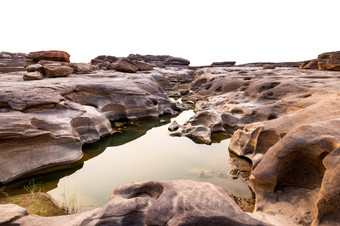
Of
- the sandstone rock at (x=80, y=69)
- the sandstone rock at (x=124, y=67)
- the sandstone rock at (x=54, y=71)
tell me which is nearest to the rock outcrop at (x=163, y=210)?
the sandstone rock at (x=54, y=71)

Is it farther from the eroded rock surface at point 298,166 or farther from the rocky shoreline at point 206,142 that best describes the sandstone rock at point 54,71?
the eroded rock surface at point 298,166

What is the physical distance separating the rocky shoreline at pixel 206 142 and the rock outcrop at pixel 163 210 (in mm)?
13

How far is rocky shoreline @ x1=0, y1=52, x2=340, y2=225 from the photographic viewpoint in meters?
2.78

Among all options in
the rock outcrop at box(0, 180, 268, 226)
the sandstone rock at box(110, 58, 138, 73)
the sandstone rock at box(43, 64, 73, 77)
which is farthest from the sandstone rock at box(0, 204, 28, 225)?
the sandstone rock at box(110, 58, 138, 73)

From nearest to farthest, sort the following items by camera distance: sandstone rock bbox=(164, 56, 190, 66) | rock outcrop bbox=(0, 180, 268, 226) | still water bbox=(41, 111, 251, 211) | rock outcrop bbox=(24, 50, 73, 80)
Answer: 1. rock outcrop bbox=(0, 180, 268, 226)
2. still water bbox=(41, 111, 251, 211)
3. rock outcrop bbox=(24, 50, 73, 80)
4. sandstone rock bbox=(164, 56, 190, 66)

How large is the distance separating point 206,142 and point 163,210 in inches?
245

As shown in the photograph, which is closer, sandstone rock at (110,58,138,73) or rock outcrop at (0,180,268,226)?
rock outcrop at (0,180,268,226)

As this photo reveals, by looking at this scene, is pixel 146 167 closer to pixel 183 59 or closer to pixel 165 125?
pixel 165 125

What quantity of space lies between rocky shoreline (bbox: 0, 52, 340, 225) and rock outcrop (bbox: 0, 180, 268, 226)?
1 cm

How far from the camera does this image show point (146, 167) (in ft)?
21.7

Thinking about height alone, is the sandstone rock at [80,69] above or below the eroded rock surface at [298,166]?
above

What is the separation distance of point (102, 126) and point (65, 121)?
1.92m

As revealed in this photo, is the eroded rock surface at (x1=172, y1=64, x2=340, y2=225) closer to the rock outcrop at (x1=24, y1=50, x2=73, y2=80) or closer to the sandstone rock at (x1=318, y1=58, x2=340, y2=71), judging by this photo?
the sandstone rock at (x1=318, y1=58, x2=340, y2=71)

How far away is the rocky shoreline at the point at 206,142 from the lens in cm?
278
